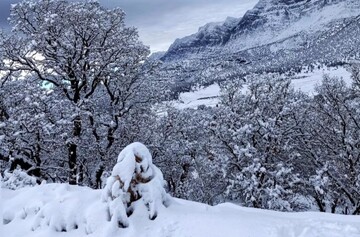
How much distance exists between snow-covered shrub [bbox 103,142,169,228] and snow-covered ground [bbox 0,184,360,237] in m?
0.23

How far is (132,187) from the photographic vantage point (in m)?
10.4

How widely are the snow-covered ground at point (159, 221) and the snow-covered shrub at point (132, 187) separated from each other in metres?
0.23

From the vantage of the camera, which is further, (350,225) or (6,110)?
(6,110)

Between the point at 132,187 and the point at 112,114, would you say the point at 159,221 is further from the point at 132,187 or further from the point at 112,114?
the point at 112,114

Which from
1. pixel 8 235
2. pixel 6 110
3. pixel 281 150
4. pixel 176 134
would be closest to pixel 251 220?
pixel 8 235

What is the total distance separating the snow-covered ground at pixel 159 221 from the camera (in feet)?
30.8

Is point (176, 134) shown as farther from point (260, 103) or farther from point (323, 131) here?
point (323, 131)

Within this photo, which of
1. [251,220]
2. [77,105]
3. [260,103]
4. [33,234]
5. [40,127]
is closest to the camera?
[251,220]

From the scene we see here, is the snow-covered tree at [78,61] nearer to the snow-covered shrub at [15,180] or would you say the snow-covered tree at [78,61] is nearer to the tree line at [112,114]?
the tree line at [112,114]

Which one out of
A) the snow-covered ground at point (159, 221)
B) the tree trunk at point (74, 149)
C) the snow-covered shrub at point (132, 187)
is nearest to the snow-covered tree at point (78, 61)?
the tree trunk at point (74, 149)

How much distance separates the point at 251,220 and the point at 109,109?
17.0 m

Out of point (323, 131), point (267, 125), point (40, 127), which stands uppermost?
A: point (40, 127)

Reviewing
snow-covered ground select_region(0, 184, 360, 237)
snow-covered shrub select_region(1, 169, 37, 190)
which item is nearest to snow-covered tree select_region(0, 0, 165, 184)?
snow-covered shrub select_region(1, 169, 37, 190)

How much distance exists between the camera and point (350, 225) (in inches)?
392
